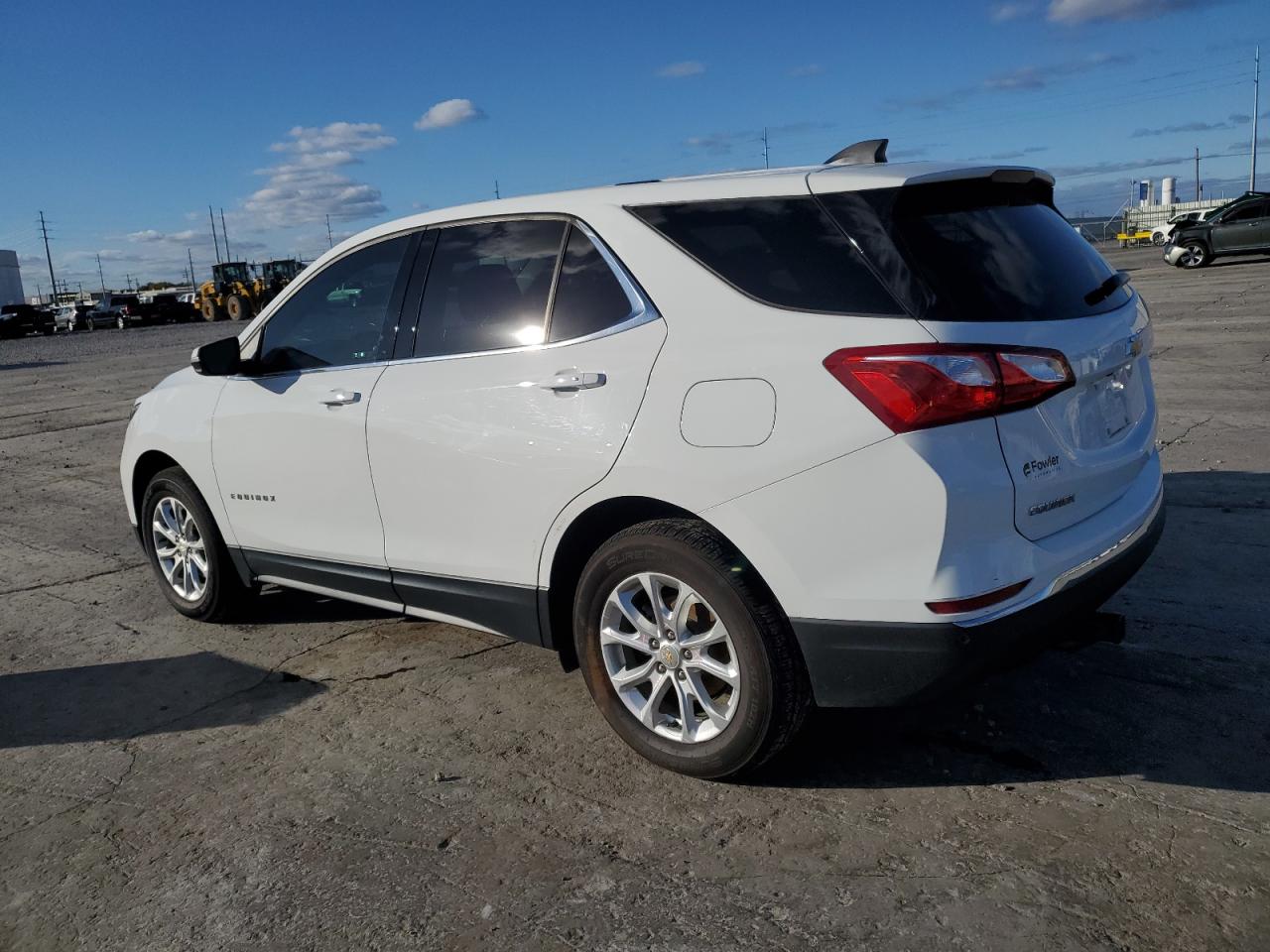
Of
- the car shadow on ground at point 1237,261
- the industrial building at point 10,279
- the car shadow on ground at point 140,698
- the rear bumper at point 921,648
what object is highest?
the industrial building at point 10,279

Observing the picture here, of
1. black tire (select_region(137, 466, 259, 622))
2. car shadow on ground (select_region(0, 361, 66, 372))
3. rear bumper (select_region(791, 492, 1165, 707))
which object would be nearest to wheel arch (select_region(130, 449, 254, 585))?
black tire (select_region(137, 466, 259, 622))

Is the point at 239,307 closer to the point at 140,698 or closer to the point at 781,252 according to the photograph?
the point at 140,698

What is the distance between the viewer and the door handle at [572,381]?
3428mm

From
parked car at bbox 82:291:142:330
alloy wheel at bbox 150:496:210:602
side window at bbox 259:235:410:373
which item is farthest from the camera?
parked car at bbox 82:291:142:330

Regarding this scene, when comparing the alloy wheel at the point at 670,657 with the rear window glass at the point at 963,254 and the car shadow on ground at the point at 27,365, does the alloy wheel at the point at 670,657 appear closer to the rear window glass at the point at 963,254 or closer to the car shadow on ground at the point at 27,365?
the rear window glass at the point at 963,254

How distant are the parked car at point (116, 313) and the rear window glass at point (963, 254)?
Answer: 56867 millimetres

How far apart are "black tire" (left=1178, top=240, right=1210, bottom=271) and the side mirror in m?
31.7

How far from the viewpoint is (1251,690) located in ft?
12.4

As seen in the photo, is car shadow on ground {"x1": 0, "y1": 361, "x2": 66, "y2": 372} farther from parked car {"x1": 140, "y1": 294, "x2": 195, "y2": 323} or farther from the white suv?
parked car {"x1": 140, "y1": 294, "x2": 195, "y2": 323}

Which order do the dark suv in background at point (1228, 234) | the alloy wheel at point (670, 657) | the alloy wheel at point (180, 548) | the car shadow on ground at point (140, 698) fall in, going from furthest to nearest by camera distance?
1. the dark suv in background at point (1228, 234)
2. the alloy wheel at point (180, 548)
3. the car shadow on ground at point (140, 698)
4. the alloy wheel at point (670, 657)

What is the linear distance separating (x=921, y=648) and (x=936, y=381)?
0.71 m

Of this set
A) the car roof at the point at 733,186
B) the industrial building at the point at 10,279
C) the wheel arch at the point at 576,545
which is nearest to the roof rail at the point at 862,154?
the car roof at the point at 733,186

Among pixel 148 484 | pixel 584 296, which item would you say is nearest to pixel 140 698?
pixel 148 484

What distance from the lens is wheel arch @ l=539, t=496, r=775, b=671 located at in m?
3.38
